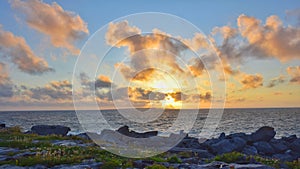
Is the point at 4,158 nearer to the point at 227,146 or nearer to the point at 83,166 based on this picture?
the point at 83,166

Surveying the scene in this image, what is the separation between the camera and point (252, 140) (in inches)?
1795

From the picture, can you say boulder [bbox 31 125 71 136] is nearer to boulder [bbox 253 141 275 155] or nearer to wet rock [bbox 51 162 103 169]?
boulder [bbox 253 141 275 155]

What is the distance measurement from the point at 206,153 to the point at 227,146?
5.60 m

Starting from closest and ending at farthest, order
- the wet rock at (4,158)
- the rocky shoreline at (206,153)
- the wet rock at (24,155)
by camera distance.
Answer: the rocky shoreline at (206,153) < the wet rock at (4,158) < the wet rock at (24,155)

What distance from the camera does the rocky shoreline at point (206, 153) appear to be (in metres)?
17.7

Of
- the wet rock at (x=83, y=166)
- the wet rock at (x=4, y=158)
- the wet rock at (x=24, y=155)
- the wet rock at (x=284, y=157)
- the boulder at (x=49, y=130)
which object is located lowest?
the wet rock at (x=284, y=157)

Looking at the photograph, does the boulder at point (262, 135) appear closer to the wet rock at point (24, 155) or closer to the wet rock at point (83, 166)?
the wet rock at point (83, 166)

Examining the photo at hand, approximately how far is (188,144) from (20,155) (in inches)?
905

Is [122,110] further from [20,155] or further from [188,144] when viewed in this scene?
[188,144]

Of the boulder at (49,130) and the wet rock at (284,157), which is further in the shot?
the boulder at (49,130)

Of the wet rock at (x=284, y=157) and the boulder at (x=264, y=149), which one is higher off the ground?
the boulder at (x=264, y=149)

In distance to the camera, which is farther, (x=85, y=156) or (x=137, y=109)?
(x=137, y=109)

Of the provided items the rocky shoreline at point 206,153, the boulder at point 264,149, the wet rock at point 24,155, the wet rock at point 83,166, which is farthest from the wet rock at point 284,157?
the wet rock at point 24,155

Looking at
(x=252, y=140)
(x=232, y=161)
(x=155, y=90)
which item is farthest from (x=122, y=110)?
(x=252, y=140)
